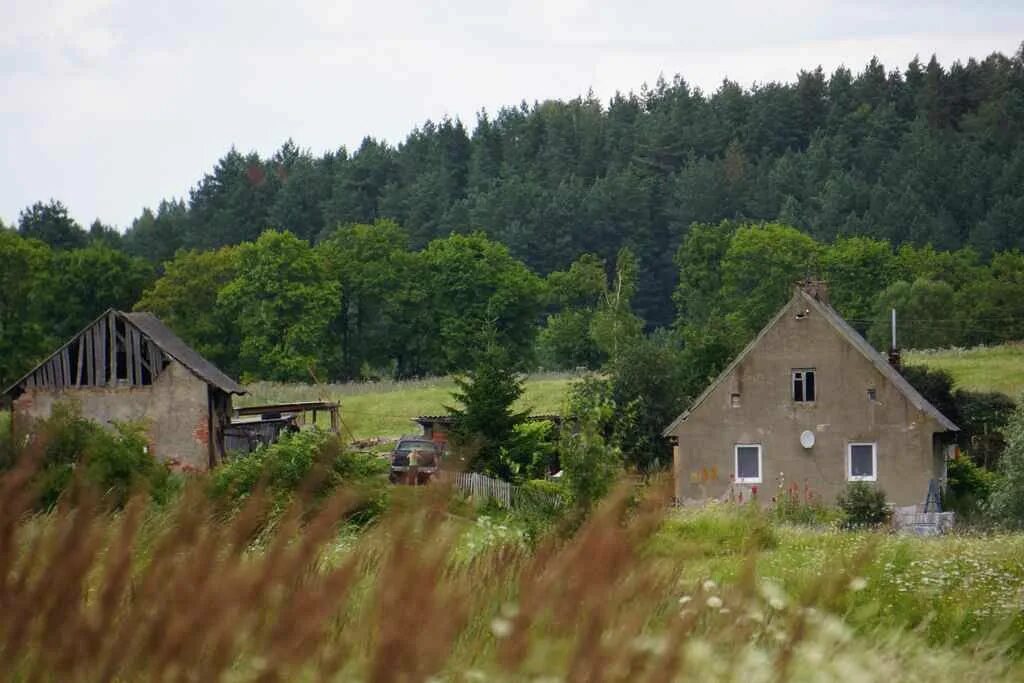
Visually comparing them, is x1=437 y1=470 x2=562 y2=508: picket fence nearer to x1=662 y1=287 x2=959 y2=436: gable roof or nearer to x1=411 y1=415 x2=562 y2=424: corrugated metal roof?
x1=411 y1=415 x2=562 y2=424: corrugated metal roof

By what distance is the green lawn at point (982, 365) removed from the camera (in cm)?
6638

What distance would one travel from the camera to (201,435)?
171 ft

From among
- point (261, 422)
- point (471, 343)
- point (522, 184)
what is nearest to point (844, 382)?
point (261, 422)

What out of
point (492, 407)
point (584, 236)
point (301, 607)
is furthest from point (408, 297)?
point (301, 607)

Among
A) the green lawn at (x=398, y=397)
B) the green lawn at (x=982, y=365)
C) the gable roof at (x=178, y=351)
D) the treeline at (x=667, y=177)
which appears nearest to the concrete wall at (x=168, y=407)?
the gable roof at (x=178, y=351)

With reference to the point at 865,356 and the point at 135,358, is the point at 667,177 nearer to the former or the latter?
the point at 135,358

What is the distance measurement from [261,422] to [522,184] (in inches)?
3949

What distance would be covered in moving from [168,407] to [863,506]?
23491mm

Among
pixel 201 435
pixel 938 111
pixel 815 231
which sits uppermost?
pixel 938 111

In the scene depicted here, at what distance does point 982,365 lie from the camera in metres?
72.9

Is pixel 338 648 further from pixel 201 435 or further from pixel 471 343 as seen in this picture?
pixel 471 343

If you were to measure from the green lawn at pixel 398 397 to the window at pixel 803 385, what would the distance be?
64.2 ft

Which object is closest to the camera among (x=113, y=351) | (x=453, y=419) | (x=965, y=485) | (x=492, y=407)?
(x=492, y=407)

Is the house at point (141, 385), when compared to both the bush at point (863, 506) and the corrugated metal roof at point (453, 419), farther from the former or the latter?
the bush at point (863, 506)
